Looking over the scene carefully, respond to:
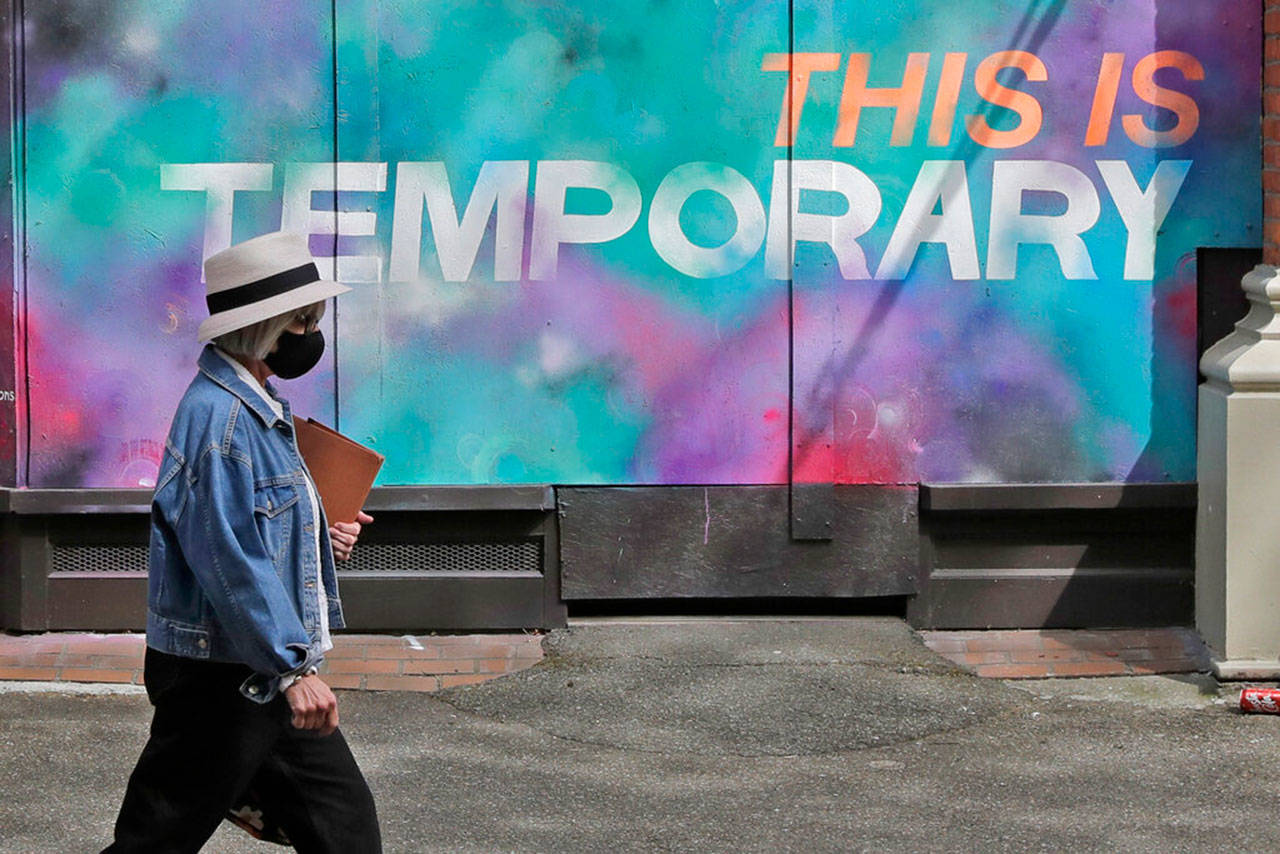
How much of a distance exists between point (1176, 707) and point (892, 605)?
4.49ft

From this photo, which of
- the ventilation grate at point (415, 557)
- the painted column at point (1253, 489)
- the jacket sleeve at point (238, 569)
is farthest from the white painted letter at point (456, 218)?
the jacket sleeve at point (238, 569)

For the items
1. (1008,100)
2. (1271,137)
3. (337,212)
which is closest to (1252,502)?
(1271,137)

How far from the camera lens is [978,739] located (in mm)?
6578

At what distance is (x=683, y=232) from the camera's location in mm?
7602

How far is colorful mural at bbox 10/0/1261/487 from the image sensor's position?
754cm

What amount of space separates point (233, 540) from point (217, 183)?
13.1 ft

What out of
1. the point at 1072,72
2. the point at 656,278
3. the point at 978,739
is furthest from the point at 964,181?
the point at 978,739

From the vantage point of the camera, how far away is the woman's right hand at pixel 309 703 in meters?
3.94

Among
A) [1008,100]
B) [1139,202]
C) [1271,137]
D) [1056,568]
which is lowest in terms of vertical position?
[1056,568]

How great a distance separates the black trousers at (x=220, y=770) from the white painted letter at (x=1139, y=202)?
15.0 ft

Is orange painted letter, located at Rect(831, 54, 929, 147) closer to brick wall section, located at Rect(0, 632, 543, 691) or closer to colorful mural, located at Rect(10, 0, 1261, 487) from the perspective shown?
colorful mural, located at Rect(10, 0, 1261, 487)

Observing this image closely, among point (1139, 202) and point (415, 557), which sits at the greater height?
point (1139, 202)

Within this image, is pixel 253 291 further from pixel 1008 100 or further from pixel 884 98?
pixel 1008 100

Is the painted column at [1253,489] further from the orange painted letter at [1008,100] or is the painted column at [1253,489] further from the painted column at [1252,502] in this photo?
the orange painted letter at [1008,100]
